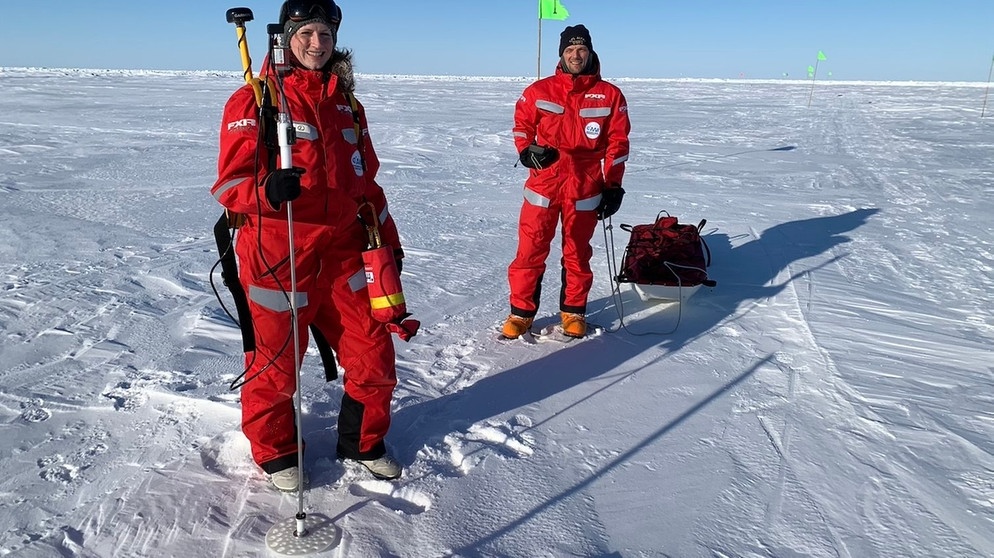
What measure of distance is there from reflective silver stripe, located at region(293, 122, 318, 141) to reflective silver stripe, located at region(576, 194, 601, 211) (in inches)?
80.2

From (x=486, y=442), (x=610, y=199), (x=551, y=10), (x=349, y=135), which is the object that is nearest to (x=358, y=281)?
(x=349, y=135)

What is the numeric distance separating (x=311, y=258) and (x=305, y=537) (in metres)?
0.95

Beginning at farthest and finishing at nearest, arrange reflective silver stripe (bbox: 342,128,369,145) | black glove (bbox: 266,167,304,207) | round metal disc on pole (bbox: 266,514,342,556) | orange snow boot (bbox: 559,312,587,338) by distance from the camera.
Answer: orange snow boot (bbox: 559,312,587,338) < reflective silver stripe (bbox: 342,128,369,145) < round metal disc on pole (bbox: 266,514,342,556) < black glove (bbox: 266,167,304,207)

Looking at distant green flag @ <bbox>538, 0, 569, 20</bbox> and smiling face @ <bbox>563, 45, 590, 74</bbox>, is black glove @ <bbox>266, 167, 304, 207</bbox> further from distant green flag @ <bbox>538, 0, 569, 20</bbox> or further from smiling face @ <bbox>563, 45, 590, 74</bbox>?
distant green flag @ <bbox>538, 0, 569, 20</bbox>

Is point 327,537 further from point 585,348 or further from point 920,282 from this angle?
point 920,282

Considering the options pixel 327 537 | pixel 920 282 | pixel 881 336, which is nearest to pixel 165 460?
pixel 327 537

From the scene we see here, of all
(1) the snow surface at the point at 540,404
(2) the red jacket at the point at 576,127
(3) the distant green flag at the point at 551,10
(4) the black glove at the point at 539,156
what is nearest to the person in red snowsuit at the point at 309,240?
(1) the snow surface at the point at 540,404

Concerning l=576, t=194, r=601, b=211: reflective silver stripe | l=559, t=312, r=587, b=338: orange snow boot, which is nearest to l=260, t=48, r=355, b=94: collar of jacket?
l=576, t=194, r=601, b=211: reflective silver stripe

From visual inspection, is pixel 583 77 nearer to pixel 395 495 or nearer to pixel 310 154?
pixel 310 154

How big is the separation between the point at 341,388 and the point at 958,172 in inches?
442

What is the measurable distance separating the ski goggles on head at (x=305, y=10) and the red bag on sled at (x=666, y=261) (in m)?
2.88

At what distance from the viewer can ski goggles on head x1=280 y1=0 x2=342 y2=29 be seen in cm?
219

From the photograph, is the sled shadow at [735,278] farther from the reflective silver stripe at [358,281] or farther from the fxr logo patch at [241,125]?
the fxr logo patch at [241,125]

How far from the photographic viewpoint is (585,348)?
12.9 ft
